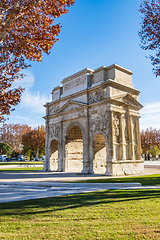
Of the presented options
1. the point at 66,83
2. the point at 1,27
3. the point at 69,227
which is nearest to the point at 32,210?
the point at 69,227

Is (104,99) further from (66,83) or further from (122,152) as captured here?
(66,83)

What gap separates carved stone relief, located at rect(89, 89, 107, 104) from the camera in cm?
1960

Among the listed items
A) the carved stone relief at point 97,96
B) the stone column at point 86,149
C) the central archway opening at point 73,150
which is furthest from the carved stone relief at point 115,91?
the central archway opening at point 73,150

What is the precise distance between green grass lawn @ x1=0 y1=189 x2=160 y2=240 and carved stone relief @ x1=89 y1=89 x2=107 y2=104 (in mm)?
13538

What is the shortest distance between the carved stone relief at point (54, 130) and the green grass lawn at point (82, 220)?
1853cm

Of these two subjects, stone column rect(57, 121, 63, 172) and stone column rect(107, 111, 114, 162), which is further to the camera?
stone column rect(57, 121, 63, 172)

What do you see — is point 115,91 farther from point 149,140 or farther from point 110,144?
point 149,140

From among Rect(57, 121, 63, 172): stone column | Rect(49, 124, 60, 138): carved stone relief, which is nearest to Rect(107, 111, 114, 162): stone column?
Rect(57, 121, 63, 172): stone column

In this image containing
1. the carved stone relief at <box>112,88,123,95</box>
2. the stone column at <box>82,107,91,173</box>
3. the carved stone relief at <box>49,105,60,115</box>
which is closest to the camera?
the carved stone relief at <box>112,88,123,95</box>

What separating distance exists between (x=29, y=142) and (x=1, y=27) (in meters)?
52.4

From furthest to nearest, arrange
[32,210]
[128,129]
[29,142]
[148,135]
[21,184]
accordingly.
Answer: [148,135], [29,142], [128,129], [21,184], [32,210]

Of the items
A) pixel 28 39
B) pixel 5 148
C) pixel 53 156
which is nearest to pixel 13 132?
pixel 5 148

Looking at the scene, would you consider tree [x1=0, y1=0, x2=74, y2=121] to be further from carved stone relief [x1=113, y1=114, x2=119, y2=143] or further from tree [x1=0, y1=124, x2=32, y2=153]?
tree [x1=0, y1=124, x2=32, y2=153]

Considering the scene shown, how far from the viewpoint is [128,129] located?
2038 cm
